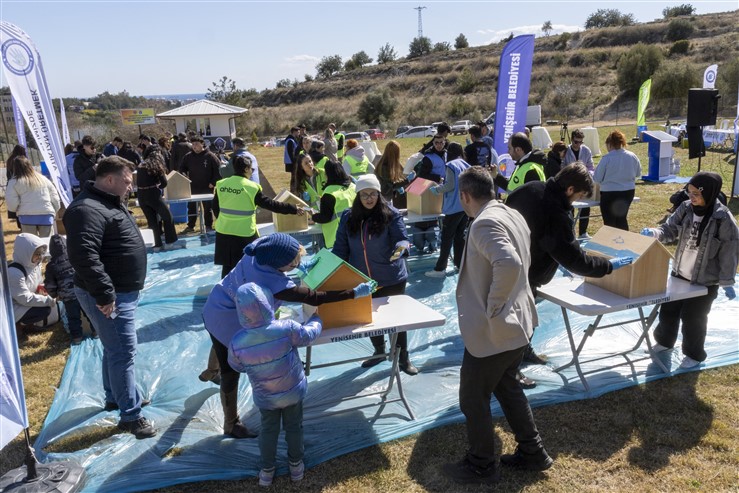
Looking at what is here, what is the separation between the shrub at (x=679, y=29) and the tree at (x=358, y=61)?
3742cm

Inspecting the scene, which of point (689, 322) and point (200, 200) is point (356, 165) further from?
point (689, 322)

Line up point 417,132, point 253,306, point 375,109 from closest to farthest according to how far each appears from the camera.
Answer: point 253,306
point 417,132
point 375,109

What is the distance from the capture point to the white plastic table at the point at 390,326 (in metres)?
3.40

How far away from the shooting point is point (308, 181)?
7.36 m

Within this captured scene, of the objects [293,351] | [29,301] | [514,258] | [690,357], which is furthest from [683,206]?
[29,301]

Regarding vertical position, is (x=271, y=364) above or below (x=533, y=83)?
below

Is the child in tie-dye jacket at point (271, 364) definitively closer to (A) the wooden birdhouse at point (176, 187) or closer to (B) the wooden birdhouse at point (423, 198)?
(B) the wooden birdhouse at point (423, 198)

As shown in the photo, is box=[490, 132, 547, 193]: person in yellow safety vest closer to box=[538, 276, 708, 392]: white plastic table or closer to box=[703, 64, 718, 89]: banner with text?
box=[538, 276, 708, 392]: white plastic table

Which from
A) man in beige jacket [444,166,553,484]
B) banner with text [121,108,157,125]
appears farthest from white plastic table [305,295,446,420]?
banner with text [121,108,157,125]

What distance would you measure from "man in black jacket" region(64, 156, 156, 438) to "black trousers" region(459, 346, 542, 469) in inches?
82.5

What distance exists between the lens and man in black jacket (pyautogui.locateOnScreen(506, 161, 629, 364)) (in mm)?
3475

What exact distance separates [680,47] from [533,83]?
11.8 m

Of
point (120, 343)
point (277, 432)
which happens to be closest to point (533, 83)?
point (120, 343)

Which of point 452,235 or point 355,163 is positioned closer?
point 452,235
